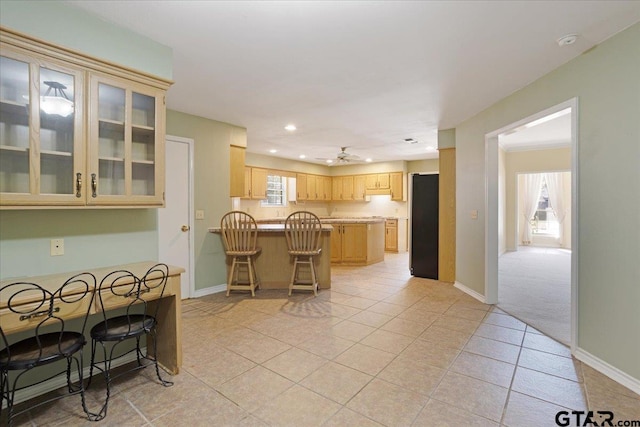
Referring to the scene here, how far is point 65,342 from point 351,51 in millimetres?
2769

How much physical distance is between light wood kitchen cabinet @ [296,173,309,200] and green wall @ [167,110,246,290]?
3.60m

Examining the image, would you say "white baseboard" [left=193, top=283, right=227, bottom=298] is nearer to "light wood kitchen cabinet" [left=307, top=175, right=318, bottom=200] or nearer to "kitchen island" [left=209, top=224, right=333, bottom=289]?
"kitchen island" [left=209, top=224, right=333, bottom=289]

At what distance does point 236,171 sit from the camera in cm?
470

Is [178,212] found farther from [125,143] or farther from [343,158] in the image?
[343,158]

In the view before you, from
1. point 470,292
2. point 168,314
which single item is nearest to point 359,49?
point 168,314

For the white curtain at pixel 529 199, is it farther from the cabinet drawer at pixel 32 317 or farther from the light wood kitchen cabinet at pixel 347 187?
the cabinet drawer at pixel 32 317

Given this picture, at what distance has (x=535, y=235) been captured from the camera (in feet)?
29.6

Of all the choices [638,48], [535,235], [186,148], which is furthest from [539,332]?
[535,235]

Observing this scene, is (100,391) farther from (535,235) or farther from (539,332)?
(535,235)

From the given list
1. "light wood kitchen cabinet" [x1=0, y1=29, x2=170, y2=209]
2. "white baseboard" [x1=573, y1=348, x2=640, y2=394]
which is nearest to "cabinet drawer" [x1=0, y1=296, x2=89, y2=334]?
"light wood kitchen cabinet" [x1=0, y1=29, x2=170, y2=209]

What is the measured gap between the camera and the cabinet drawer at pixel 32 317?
5.06 ft

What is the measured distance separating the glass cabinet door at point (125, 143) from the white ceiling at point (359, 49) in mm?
494

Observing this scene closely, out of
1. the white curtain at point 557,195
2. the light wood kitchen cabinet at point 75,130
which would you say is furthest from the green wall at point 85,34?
the white curtain at point 557,195

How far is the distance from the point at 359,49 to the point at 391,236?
21.3 ft
